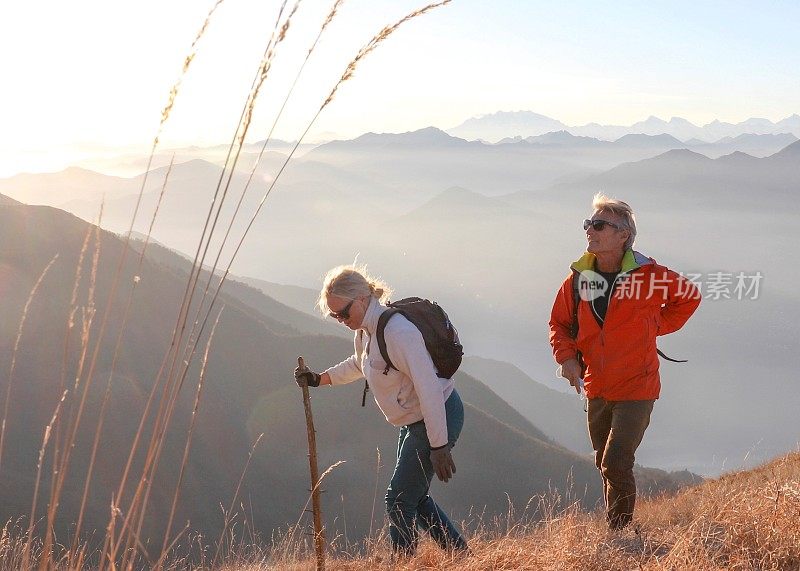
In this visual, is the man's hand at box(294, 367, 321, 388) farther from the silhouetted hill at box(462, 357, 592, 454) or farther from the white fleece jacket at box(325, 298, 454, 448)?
the silhouetted hill at box(462, 357, 592, 454)

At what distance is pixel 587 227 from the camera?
4.38 m

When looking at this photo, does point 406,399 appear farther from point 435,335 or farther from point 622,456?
point 622,456

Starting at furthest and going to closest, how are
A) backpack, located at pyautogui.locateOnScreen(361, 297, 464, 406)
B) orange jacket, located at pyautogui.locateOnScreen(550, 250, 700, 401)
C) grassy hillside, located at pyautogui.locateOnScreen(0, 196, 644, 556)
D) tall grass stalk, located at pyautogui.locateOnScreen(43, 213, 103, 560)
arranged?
grassy hillside, located at pyautogui.locateOnScreen(0, 196, 644, 556) < orange jacket, located at pyautogui.locateOnScreen(550, 250, 700, 401) < backpack, located at pyautogui.locateOnScreen(361, 297, 464, 406) < tall grass stalk, located at pyautogui.locateOnScreen(43, 213, 103, 560)

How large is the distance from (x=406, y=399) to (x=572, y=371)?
42.2 inches

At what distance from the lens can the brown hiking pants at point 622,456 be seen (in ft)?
13.9

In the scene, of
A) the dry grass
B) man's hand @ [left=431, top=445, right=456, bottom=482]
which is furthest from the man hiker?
man's hand @ [left=431, top=445, right=456, bottom=482]

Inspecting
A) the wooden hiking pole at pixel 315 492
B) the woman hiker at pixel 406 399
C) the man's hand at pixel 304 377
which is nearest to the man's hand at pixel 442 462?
the woman hiker at pixel 406 399

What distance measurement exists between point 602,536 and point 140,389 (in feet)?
192

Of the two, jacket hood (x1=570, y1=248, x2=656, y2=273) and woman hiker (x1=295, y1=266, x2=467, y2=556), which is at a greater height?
jacket hood (x1=570, y1=248, x2=656, y2=273)

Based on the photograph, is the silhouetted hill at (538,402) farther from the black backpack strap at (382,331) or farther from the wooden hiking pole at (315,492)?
the wooden hiking pole at (315,492)

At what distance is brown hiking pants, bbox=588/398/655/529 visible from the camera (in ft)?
13.9

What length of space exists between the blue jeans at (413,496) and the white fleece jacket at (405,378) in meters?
0.12

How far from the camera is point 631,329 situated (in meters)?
4.24

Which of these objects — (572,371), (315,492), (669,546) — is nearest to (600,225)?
(572,371)
